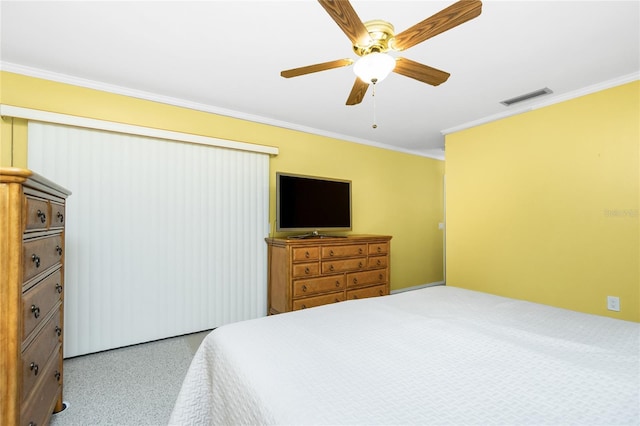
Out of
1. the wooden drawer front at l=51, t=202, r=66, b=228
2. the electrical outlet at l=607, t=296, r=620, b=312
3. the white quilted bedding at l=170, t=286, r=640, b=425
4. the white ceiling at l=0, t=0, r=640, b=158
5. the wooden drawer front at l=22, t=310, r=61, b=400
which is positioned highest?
the white ceiling at l=0, t=0, r=640, b=158

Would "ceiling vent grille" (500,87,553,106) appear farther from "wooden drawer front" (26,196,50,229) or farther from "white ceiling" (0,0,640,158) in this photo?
"wooden drawer front" (26,196,50,229)

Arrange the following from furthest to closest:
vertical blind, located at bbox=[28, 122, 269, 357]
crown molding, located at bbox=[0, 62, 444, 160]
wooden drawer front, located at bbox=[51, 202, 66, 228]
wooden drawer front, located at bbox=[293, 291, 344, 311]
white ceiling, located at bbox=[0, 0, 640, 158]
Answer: wooden drawer front, located at bbox=[293, 291, 344, 311]
vertical blind, located at bbox=[28, 122, 269, 357]
crown molding, located at bbox=[0, 62, 444, 160]
white ceiling, located at bbox=[0, 0, 640, 158]
wooden drawer front, located at bbox=[51, 202, 66, 228]

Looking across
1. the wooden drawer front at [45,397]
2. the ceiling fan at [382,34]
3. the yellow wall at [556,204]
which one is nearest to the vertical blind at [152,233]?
the wooden drawer front at [45,397]

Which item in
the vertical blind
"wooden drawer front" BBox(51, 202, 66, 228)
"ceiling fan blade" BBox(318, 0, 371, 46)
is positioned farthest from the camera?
the vertical blind

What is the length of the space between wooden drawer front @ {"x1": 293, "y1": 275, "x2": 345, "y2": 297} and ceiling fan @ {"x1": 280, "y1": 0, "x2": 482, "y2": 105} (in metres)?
2.06

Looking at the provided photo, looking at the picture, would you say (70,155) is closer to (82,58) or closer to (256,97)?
(82,58)

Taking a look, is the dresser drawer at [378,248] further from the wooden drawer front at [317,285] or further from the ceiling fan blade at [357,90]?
the ceiling fan blade at [357,90]

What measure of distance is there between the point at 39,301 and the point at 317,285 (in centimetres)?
221

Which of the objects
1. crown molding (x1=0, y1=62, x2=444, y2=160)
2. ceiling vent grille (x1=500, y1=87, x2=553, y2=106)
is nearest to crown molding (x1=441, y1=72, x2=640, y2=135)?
ceiling vent grille (x1=500, y1=87, x2=553, y2=106)

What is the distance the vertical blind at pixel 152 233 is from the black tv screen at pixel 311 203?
34 cm

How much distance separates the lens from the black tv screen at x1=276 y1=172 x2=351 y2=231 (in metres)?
3.19

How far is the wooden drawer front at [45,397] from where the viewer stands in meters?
1.18

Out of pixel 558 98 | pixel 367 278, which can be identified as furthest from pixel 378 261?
pixel 558 98

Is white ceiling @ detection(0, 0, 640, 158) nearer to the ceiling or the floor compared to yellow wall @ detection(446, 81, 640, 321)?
nearer to the ceiling
